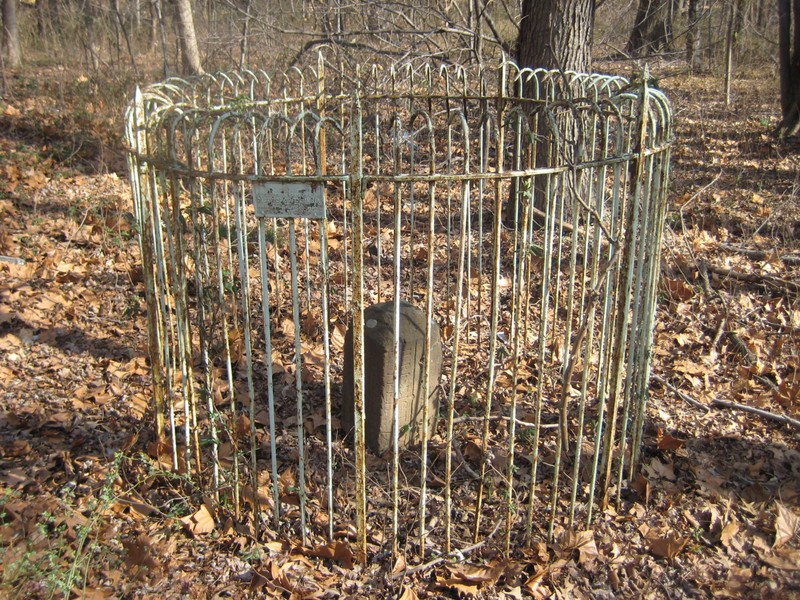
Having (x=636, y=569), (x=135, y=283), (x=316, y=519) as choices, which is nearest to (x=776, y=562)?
(x=636, y=569)

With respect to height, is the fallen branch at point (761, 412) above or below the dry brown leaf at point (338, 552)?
above

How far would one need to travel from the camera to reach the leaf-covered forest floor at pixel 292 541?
3.04m

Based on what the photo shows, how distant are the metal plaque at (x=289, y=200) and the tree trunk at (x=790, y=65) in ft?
32.4

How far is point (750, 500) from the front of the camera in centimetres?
368

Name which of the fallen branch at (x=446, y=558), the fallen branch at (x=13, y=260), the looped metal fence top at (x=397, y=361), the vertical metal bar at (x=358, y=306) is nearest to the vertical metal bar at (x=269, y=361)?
the looped metal fence top at (x=397, y=361)

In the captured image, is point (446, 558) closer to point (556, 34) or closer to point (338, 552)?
point (338, 552)

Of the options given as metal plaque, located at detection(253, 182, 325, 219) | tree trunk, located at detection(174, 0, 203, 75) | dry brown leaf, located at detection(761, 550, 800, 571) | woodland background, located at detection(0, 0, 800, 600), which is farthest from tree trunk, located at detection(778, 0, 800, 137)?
metal plaque, located at detection(253, 182, 325, 219)

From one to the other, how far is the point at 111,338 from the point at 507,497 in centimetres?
336

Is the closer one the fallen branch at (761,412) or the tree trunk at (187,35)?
the fallen branch at (761,412)

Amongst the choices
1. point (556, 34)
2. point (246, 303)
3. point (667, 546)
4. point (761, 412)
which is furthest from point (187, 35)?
point (667, 546)

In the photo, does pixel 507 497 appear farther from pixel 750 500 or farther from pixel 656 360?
pixel 656 360

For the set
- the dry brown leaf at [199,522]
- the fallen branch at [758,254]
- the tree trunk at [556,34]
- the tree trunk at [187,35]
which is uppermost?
the tree trunk at [187,35]

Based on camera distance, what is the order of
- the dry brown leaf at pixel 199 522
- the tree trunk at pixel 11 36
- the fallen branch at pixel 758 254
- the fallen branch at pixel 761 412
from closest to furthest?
the dry brown leaf at pixel 199 522 → the fallen branch at pixel 761 412 → the fallen branch at pixel 758 254 → the tree trunk at pixel 11 36

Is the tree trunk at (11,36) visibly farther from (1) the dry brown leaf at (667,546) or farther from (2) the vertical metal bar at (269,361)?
(1) the dry brown leaf at (667,546)
